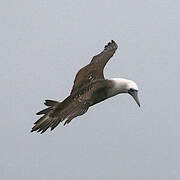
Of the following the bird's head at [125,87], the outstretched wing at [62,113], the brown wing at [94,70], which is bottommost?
the outstretched wing at [62,113]

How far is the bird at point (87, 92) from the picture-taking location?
36.0 feet

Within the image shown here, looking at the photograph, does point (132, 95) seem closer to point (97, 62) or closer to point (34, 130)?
point (97, 62)

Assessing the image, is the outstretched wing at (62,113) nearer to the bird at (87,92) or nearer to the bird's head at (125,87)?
the bird at (87,92)

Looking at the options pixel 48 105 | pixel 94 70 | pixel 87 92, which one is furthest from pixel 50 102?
pixel 94 70

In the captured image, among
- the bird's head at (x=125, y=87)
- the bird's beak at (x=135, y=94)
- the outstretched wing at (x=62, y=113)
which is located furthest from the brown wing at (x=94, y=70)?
the outstretched wing at (x=62, y=113)

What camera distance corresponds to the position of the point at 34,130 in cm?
1091

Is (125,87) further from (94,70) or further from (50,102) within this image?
(50,102)

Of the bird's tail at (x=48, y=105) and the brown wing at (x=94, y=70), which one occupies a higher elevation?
the brown wing at (x=94, y=70)

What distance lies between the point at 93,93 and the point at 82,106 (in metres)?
0.87

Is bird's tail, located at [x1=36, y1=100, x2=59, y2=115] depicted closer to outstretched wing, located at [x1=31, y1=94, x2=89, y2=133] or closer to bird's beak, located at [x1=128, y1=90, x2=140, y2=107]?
outstretched wing, located at [x1=31, y1=94, x2=89, y2=133]

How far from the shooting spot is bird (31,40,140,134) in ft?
36.0

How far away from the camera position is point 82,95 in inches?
463

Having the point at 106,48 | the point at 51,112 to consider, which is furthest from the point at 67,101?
the point at 106,48

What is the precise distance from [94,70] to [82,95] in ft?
4.56
